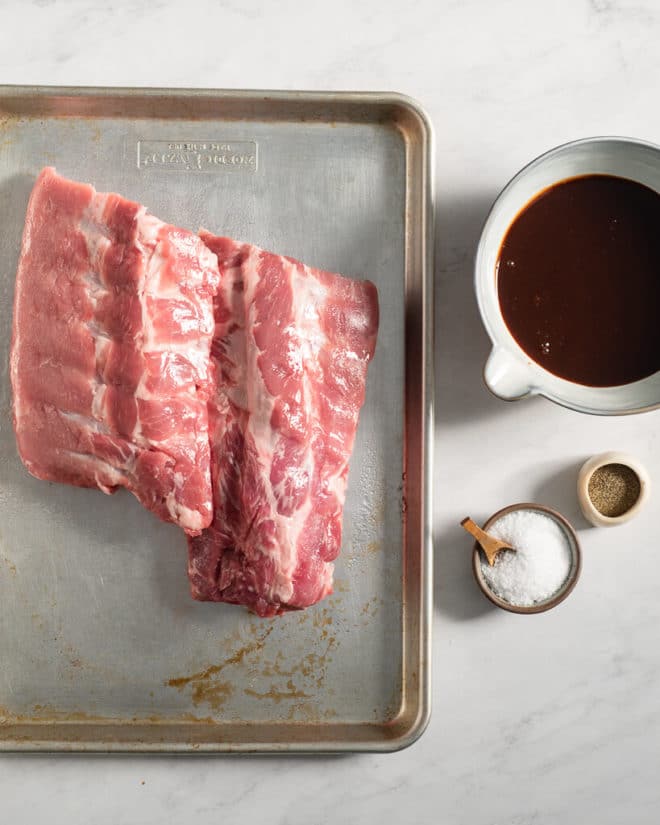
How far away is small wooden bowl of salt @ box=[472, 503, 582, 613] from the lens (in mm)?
2088

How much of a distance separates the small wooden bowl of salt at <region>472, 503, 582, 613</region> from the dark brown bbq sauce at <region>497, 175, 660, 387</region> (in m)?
0.40

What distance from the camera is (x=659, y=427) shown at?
86.7 inches

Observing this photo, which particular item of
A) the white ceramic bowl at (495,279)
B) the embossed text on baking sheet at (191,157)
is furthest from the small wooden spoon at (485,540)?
the embossed text on baking sheet at (191,157)

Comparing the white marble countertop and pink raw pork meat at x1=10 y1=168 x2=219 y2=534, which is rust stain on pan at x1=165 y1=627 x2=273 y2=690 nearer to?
the white marble countertop

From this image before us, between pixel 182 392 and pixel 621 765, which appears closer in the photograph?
pixel 182 392

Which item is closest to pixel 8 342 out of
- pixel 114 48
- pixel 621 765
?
pixel 114 48

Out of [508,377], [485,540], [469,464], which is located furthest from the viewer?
[469,464]

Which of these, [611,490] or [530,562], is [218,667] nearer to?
[530,562]

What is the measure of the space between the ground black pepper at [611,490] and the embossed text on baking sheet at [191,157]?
123 centimetres

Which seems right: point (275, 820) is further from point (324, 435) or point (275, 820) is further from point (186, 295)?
point (186, 295)

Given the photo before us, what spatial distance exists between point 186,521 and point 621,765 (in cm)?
139

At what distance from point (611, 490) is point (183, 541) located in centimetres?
114

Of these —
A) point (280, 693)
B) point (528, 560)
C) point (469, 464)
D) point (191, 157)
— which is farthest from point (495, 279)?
point (280, 693)

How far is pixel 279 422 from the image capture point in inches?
75.2
